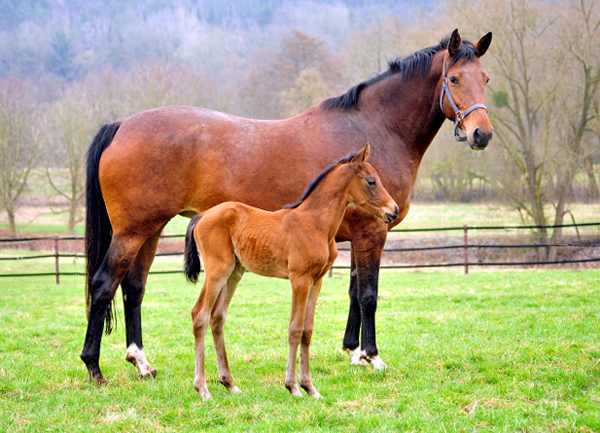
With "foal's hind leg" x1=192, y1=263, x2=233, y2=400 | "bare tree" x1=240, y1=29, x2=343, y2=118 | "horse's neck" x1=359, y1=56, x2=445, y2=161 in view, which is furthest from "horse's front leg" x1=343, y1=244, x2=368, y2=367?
"bare tree" x1=240, y1=29, x2=343, y2=118

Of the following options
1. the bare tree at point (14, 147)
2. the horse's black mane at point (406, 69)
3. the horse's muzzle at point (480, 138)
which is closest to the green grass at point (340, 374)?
the horse's muzzle at point (480, 138)

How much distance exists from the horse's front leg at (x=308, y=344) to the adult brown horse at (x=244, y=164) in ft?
2.58

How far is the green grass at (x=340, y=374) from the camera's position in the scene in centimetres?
347

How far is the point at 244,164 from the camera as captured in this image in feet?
15.6

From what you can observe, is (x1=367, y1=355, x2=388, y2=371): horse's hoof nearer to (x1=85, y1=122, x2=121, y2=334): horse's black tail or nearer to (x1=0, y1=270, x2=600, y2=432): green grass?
(x1=0, y1=270, x2=600, y2=432): green grass

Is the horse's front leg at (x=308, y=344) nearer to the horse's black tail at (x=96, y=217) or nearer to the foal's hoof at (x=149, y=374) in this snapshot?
the foal's hoof at (x=149, y=374)

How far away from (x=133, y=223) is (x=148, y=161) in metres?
0.57

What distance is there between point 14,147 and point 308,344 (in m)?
24.7

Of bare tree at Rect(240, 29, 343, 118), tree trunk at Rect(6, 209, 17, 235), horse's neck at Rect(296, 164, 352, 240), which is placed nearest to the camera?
horse's neck at Rect(296, 164, 352, 240)

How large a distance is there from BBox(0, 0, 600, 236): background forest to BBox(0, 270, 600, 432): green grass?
215 inches

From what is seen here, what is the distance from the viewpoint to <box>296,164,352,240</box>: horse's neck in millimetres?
4141

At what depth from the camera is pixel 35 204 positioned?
28906 millimetres

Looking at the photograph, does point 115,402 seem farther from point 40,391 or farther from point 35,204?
point 35,204

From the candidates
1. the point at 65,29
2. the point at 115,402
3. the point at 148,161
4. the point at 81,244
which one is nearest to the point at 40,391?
the point at 115,402
